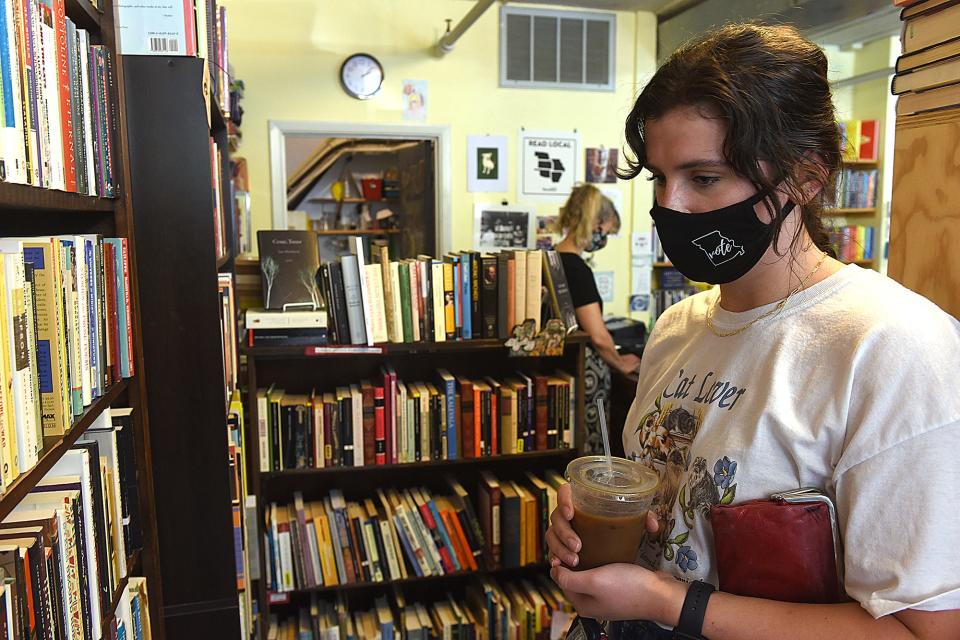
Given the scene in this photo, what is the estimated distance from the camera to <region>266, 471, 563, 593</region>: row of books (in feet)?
7.68

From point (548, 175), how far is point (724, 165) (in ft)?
11.9

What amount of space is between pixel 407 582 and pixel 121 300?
177 centimetres

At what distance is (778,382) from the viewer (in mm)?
889

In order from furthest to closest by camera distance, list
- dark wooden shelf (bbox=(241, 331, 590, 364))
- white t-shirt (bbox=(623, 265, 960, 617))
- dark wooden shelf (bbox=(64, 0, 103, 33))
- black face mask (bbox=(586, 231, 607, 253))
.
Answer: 1. black face mask (bbox=(586, 231, 607, 253))
2. dark wooden shelf (bbox=(241, 331, 590, 364))
3. dark wooden shelf (bbox=(64, 0, 103, 33))
4. white t-shirt (bbox=(623, 265, 960, 617))

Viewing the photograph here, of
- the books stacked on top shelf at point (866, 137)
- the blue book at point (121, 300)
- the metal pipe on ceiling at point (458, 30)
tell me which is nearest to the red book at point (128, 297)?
the blue book at point (121, 300)

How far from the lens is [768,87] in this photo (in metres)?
0.88

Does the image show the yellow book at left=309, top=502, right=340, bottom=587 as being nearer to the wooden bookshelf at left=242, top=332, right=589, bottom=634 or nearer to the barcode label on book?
the wooden bookshelf at left=242, top=332, right=589, bottom=634

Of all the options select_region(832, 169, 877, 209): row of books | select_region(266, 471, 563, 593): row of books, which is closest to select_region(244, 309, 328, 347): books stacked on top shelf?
select_region(266, 471, 563, 593): row of books

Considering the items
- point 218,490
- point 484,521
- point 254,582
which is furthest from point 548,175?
point 218,490

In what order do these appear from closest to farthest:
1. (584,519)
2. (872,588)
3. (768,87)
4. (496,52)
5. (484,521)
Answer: (872,588), (768,87), (584,519), (484,521), (496,52)

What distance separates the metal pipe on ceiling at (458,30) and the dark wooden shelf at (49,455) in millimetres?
2881

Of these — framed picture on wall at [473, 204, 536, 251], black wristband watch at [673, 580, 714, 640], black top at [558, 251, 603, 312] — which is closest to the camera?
black wristband watch at [673, 580, 714, 640]

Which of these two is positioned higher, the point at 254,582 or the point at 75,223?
the point at 75,223

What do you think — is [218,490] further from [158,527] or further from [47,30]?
[47,30]
